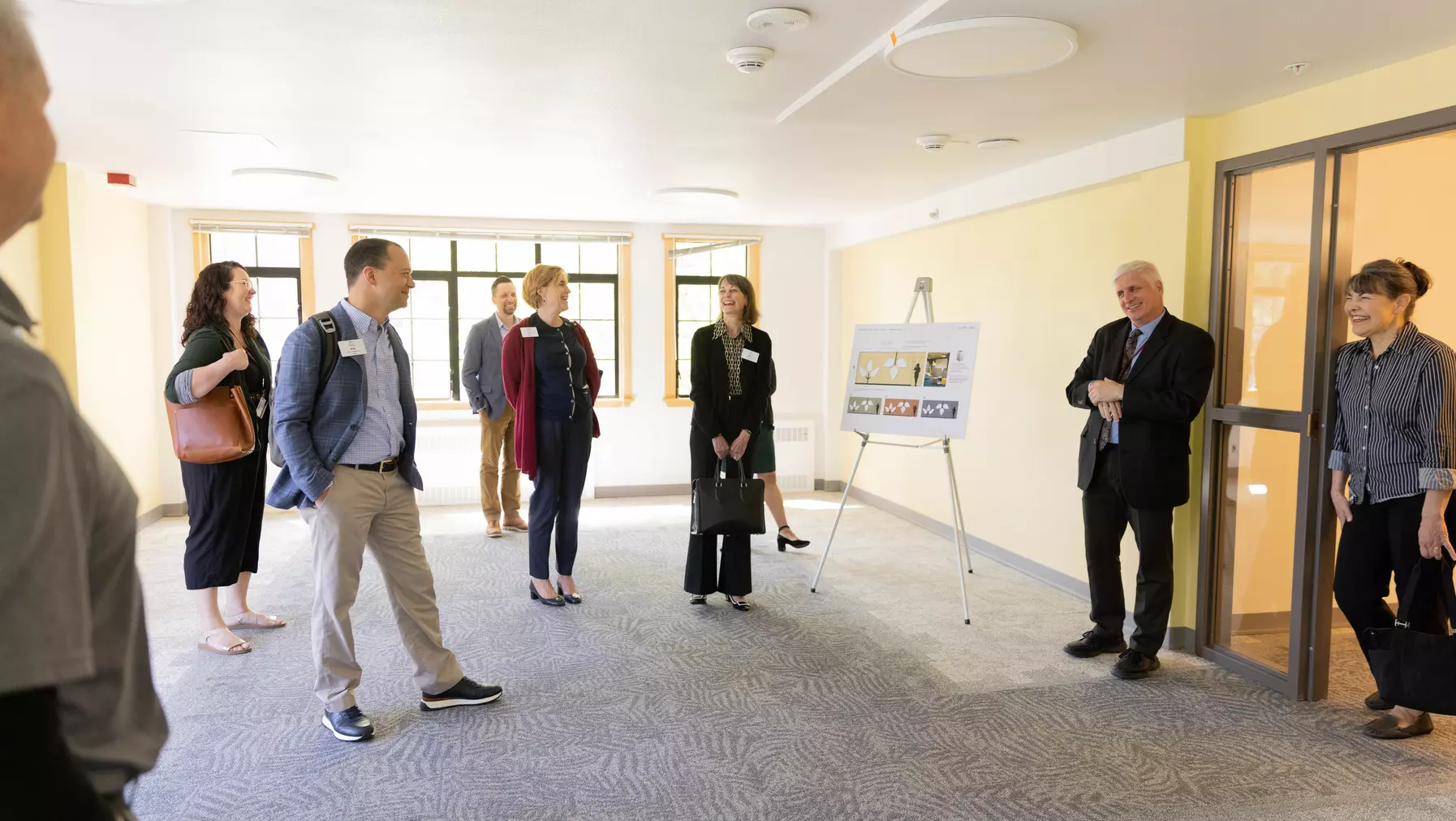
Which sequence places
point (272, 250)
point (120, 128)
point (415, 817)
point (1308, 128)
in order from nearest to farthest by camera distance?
point (415, 817), point (1308, 128), point (120, 128), point (272, 250)

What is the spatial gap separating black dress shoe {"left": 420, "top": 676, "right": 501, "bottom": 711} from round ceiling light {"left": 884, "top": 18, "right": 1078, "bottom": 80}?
2.95 metres

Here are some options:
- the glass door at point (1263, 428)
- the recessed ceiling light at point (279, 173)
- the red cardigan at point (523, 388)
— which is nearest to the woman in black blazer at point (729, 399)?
the red cardigan at point (523, 388)

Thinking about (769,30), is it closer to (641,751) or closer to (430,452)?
(641,751)

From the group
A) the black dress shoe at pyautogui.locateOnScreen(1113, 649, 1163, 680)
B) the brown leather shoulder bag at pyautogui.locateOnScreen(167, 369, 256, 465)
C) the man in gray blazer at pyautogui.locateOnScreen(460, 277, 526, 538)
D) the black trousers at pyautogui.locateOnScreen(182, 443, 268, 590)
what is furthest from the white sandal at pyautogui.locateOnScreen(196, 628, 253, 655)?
the black dress shoe at pyautogui.locateOnScreen(1113, 649, 1163, 680)

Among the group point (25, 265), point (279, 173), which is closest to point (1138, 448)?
point (279, 173)

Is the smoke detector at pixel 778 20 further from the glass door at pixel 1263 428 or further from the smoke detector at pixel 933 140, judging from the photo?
the glass door at pixel 1263 428

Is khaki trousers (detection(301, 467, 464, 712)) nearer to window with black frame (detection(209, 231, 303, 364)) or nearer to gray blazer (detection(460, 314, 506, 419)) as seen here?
gray blazer (detection(460, 314, 506, 419))

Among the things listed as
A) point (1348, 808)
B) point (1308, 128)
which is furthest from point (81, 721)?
point (1308, 128)

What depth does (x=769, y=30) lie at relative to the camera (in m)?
3.00

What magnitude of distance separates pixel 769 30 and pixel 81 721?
285 cm

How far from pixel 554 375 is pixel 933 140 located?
2.45 meters

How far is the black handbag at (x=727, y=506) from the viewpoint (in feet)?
14.4

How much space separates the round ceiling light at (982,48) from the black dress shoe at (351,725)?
10.3 feet

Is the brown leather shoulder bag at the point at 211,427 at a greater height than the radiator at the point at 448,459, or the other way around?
the brown leather shoulder bag at the point at 211,427
